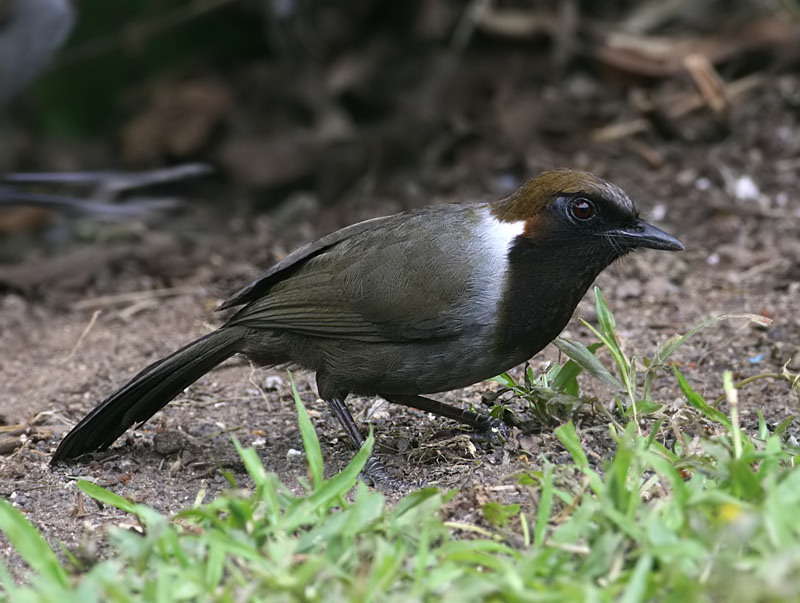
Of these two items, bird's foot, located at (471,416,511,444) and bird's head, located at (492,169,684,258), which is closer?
bird's head, located at (492,169,684,258)

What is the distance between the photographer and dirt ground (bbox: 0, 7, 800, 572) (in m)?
4.24

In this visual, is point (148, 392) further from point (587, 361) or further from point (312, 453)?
point (587, 361)

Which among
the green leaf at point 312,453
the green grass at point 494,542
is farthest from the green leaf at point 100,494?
the green leaf at point 312,453

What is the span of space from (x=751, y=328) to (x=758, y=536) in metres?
2.84

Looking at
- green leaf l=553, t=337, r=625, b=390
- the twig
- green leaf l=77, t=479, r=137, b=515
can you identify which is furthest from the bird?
the twig

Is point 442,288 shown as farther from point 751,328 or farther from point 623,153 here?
point 623,153

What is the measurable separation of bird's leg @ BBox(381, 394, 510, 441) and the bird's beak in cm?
85

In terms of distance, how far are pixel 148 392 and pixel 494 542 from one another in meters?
1.92

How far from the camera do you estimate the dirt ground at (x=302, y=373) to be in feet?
13.9

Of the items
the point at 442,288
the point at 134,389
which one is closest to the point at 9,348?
the point at 134,389

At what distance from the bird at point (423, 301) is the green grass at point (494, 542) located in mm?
737

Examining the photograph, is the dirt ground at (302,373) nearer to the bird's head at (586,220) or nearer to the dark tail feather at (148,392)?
the dark tail feather at (148,392)

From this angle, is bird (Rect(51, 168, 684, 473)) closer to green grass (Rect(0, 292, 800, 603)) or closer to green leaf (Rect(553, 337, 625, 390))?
green leaf (Rect(553, 337, 625, 390))

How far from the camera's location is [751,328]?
17.8 feet
